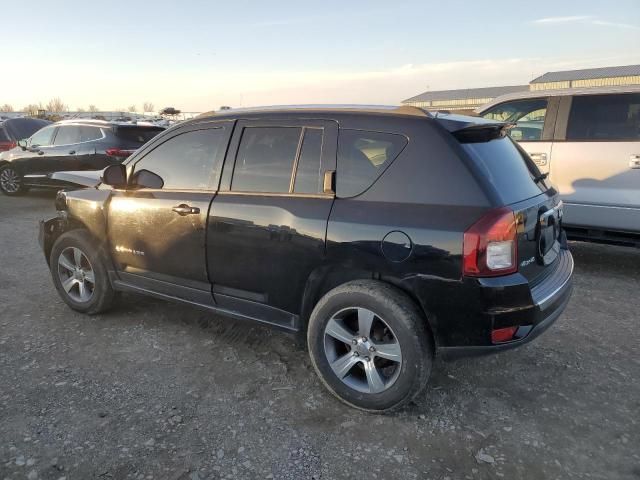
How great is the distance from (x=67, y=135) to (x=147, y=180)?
7697 millimetres

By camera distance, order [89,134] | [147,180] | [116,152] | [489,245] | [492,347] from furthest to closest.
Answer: [89,134], [116,152], [147,180], [492,347], [489,245]

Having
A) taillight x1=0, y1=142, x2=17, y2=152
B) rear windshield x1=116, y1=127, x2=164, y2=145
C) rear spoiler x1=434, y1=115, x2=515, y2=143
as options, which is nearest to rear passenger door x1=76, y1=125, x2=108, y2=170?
rear windshield x1=116, y1=127, x2=164, y2=145

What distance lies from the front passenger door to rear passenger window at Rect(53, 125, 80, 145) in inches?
282

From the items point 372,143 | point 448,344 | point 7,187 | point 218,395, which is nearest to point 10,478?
point 218,395

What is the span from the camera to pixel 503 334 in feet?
8.14

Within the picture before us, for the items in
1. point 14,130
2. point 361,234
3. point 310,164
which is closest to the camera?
point 361,234

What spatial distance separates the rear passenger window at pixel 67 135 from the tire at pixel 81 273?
6.63 metres

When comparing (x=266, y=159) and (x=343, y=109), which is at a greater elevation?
(x=343, y=109)

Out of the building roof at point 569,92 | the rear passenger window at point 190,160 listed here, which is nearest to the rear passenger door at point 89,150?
the rear passenger window at point 190,160

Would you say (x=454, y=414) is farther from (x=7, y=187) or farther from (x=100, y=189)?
(x=7, y=187)

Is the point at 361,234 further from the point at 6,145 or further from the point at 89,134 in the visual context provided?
the point at 6,145

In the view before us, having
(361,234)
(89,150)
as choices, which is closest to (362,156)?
(361,234)

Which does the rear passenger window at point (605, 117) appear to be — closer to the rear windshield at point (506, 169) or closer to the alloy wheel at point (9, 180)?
the rear windshield at point (506, 169)

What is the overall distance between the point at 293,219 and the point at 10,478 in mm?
1878
